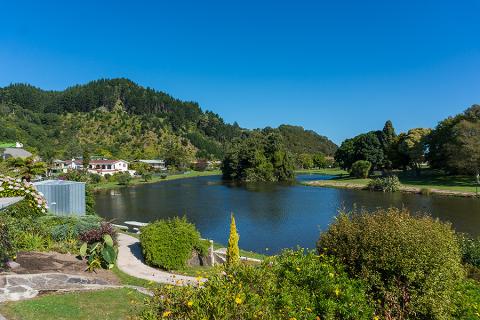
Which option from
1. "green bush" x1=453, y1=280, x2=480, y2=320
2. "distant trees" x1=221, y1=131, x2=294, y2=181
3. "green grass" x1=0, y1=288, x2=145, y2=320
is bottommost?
"green bush" x1=453, y1=280, x2=480, y2=320

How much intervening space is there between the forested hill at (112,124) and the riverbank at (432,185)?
63.4m

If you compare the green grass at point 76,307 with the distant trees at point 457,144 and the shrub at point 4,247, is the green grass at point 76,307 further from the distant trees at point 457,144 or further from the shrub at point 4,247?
the distant trees at point 457,144

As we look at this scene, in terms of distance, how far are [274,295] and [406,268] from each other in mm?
2887

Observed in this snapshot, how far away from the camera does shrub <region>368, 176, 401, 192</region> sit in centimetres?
5469

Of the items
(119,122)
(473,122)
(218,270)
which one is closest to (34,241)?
(218,270)

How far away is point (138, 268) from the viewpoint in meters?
12.9

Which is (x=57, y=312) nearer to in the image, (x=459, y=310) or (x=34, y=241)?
(x=34, y=241)

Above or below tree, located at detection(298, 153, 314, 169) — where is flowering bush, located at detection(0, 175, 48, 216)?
below

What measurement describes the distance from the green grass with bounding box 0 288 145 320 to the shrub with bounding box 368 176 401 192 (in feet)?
171

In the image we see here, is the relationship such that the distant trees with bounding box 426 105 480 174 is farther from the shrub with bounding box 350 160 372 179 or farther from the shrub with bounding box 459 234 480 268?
the shrub with bounding box 459 234 480 268

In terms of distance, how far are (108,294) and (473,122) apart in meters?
65.0

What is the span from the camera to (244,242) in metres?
24.5

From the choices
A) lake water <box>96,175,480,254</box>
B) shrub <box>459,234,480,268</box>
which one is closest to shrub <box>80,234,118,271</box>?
lake water <box>96,175,480,254</box>

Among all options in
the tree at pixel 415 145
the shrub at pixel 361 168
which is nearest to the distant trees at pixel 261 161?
the shrub at pixel 361 168
